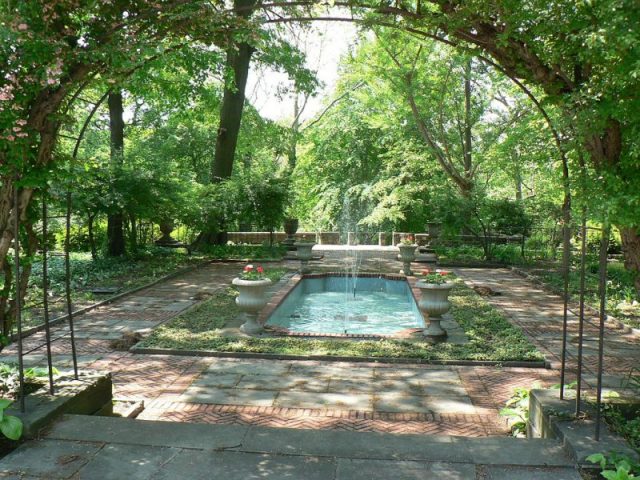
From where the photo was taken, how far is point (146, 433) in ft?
11.8

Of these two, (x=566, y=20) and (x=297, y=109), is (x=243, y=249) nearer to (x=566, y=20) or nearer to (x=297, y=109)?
(x=566, y=20)

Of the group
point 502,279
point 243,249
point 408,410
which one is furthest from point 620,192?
point 243,249

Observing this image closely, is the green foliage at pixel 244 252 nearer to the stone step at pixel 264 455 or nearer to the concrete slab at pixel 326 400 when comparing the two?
the concrete slab at pixel 326 400

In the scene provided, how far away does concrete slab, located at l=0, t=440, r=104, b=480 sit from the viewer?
3.13m

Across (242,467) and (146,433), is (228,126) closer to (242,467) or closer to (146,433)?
(146,433)

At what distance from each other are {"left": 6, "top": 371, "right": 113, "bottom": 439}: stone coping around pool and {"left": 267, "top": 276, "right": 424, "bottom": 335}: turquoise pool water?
4.28 m

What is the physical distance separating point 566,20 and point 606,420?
8.70 ft

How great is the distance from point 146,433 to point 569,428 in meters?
2.78

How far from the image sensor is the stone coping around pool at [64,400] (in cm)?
361

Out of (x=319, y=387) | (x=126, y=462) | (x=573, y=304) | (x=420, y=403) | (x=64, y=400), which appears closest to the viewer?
(x=126, y=462)

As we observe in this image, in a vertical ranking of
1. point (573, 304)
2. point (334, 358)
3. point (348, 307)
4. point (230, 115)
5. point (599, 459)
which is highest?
point (230, 115)

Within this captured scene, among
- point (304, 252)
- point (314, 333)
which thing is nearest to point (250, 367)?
point (314, 333)

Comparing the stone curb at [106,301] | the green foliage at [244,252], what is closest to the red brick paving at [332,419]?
the stone curb at [106,301]

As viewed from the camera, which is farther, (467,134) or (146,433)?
(467,134)
